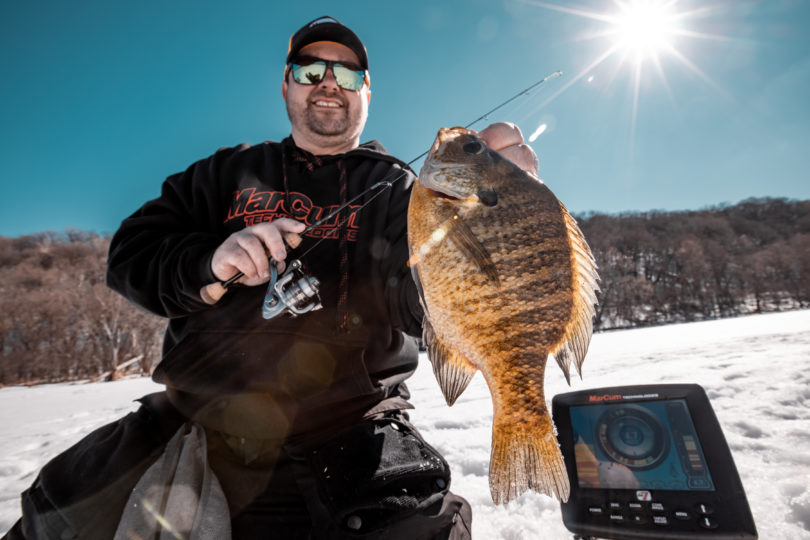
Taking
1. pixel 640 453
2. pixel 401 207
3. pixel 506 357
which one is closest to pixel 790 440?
pixel 640 453

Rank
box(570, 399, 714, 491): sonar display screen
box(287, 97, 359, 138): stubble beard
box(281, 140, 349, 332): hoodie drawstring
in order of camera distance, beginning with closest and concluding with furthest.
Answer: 1. box(570, 399, 714, 491): sonar display screen
2. box(281, 140, 349, 332): hoodie drawstring
3. box(287, 97, 359, 138): stubble beard

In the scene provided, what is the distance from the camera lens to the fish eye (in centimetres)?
147

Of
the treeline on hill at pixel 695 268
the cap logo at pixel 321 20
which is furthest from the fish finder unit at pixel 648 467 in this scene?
the treeline on hill at pixel 695 268

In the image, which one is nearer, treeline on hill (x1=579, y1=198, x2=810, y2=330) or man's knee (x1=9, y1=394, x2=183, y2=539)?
man's knee (x1=9, y1=394, x2=183, y2=539)

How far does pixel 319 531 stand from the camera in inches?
55.2

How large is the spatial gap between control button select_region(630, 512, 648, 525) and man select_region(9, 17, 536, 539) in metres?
0.66

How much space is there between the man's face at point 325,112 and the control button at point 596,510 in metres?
2.47

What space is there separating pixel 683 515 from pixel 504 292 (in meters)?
0.99

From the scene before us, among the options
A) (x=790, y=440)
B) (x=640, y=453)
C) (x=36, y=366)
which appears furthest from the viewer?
(x=36, y=366)

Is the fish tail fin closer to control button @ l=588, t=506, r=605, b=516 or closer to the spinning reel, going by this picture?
control button @ l=588, t=506, r=605, b=516

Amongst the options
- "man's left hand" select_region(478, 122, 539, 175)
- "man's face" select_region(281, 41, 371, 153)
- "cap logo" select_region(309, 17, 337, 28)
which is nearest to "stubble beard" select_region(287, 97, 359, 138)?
"man's face" select_region(281, 41, 371, 153)

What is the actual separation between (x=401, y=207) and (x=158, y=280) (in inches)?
53.0

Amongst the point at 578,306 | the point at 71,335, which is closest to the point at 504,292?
the point at 578,306

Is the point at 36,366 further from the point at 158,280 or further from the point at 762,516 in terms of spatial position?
the point at 762,516
